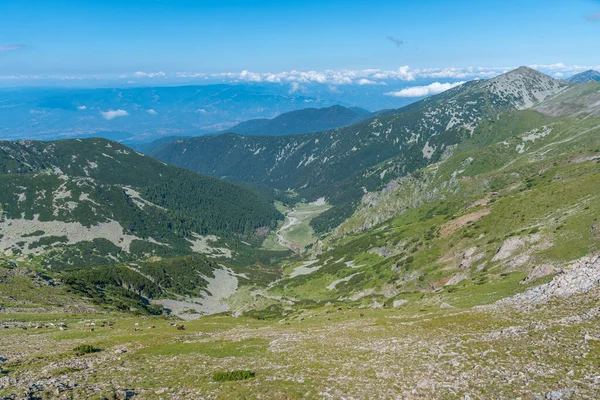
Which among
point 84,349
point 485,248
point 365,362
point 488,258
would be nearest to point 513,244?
point 488,258

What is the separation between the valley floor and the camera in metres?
25.8

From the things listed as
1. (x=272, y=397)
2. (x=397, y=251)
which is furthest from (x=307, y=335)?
(x=397, y=251)

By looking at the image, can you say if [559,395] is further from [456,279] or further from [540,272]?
[456,279]

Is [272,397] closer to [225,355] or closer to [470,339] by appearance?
[225,355]

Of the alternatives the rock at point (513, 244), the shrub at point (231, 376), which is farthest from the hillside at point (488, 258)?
the shrub at point (231, 376)

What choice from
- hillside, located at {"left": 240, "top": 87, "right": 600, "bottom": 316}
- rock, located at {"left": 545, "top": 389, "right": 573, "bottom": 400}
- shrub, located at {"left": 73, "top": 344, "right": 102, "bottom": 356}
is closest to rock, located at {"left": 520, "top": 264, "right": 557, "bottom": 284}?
hillside, located at {"left": 240, "top": 87, "right": 600, "bottom": 316}

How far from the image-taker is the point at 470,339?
115 feet

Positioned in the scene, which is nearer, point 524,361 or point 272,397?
point 272,397

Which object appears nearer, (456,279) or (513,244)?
(513,244)

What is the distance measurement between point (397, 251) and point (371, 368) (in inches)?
5831

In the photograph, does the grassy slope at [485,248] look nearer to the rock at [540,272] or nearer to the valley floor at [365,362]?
the rock at [540,272]

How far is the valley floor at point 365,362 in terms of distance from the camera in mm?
25750

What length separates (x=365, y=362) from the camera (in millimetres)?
33531

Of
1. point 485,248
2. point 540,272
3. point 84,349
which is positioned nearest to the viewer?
point 84,349
